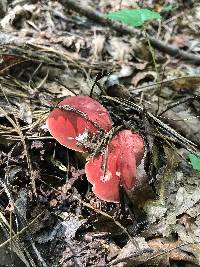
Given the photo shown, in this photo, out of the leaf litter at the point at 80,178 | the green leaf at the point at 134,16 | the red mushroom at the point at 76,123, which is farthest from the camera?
the green leaf at the point at 134,16

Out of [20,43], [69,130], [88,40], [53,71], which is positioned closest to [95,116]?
[69,130]

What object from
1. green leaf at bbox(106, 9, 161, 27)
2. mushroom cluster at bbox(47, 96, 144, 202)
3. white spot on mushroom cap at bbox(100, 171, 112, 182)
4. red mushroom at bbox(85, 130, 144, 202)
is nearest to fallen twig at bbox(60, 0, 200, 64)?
green leaf at bbox(106, 9, 161, 27)

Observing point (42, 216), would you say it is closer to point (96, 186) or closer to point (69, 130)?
point (96, 186)

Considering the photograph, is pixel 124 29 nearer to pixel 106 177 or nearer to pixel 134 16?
pixel 134 16

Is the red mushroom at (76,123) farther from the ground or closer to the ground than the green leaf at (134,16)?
closer to the ground

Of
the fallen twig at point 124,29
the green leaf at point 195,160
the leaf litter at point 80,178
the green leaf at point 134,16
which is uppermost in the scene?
the green leaf at point 134,16

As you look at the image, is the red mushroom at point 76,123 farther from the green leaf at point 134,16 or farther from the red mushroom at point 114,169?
the green leaf at point 134,16

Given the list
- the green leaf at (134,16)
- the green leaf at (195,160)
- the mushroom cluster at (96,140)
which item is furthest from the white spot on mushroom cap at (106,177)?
the green leaf at (134,16)

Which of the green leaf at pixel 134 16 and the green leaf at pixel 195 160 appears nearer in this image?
the green leaf at pixel 195 160
